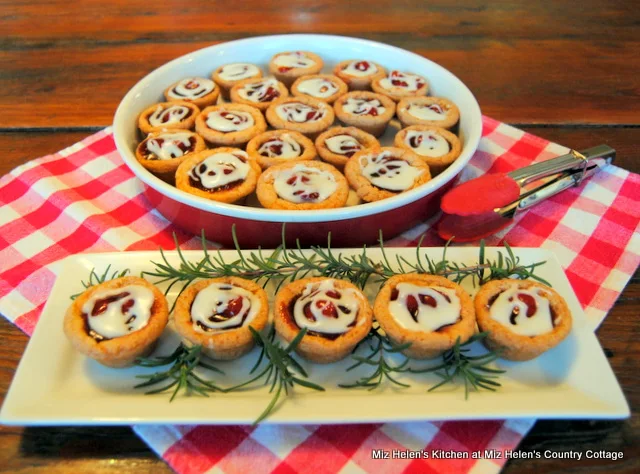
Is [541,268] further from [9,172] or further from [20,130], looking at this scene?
[20,130]

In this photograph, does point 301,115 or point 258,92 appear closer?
point 301,115

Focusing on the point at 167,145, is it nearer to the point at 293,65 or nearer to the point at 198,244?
the point at 198,244

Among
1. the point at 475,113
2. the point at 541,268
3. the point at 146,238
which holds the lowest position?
the point at 146,238

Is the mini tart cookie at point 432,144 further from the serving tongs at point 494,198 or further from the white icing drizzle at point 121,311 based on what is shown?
the white icing drizzle at point 121,311

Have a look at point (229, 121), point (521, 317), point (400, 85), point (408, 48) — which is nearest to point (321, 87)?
point (400, 85)

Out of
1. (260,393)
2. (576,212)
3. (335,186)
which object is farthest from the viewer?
(576,212)

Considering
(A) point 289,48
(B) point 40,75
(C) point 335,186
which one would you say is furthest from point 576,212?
(B) point 40,75

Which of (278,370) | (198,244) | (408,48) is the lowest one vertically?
(198,244)
